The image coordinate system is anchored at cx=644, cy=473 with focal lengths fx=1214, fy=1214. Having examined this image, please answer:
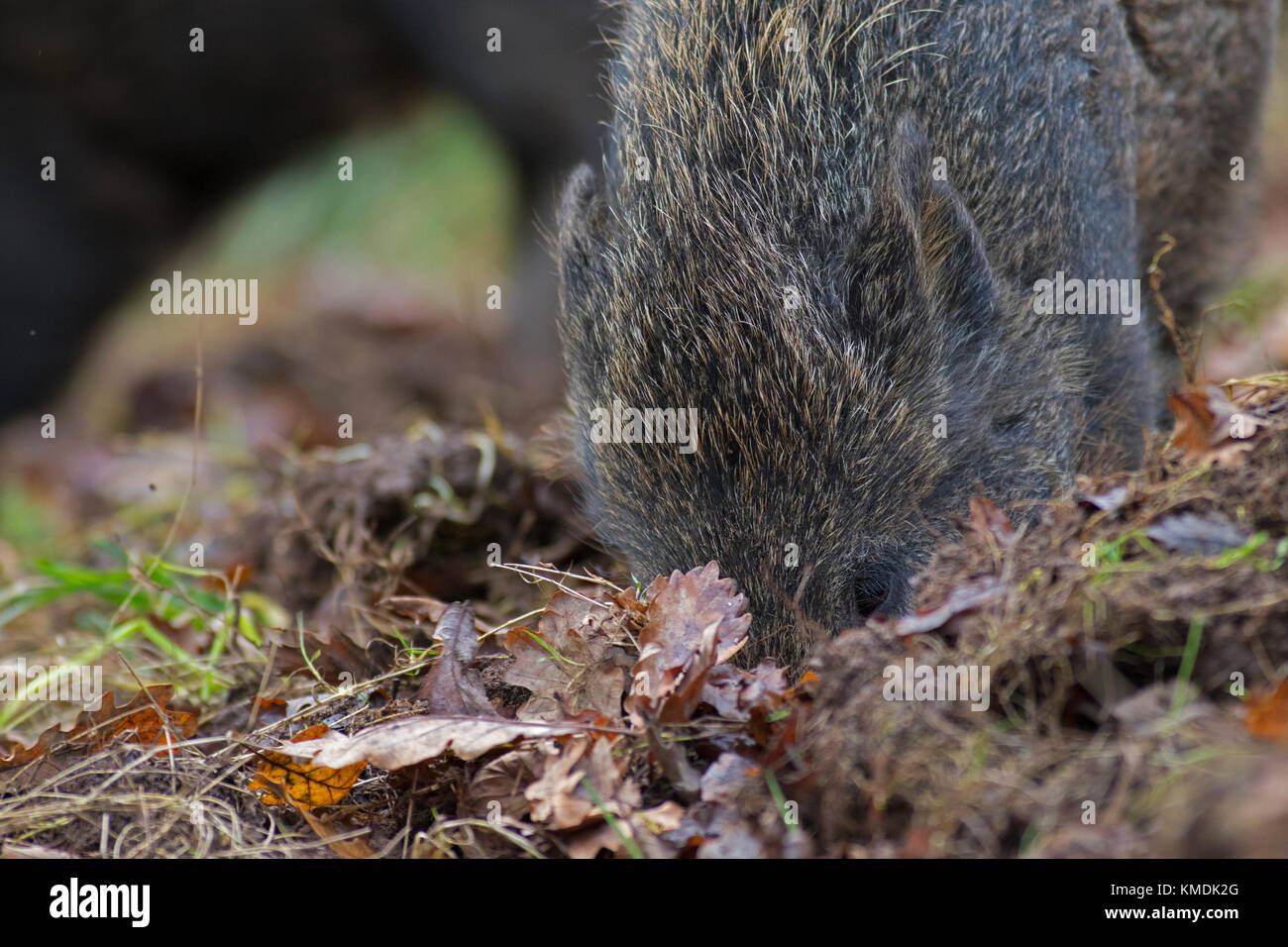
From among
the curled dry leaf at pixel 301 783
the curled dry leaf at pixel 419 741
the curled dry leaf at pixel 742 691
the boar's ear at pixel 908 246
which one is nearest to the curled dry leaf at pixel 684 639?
the curled dry leaf at pixel 742 691

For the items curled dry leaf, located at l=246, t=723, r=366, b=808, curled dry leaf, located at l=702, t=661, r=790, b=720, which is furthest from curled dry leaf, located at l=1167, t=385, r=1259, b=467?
curled dry leaf, located at l=246, t=723, r=366, b=808

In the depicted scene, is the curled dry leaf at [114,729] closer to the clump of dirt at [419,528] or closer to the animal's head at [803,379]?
the clump of dirt at [419,528]

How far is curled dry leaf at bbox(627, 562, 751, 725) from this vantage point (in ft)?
8.16

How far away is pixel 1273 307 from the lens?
21.2 feet

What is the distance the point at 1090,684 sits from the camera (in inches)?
86.4

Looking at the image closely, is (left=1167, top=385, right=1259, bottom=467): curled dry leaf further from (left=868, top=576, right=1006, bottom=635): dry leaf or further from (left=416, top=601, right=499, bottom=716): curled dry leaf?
(left=416, top=601, right=499, bottom=716): curled dry leaf

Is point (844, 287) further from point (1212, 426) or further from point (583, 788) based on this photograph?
point (583, 788)

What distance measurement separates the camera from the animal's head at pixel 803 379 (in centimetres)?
313

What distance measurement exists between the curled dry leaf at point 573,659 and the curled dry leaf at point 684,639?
77 mm

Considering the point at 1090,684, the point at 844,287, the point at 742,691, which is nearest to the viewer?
the point at 1090,684

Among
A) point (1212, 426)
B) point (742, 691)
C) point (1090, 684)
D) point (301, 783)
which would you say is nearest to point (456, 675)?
point (301, 783)

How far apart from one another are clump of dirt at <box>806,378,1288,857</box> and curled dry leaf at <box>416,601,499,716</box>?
89 cm

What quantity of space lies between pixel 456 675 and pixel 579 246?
1.50m

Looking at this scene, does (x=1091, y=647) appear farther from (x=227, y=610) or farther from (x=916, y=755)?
(x=227, y=610)
